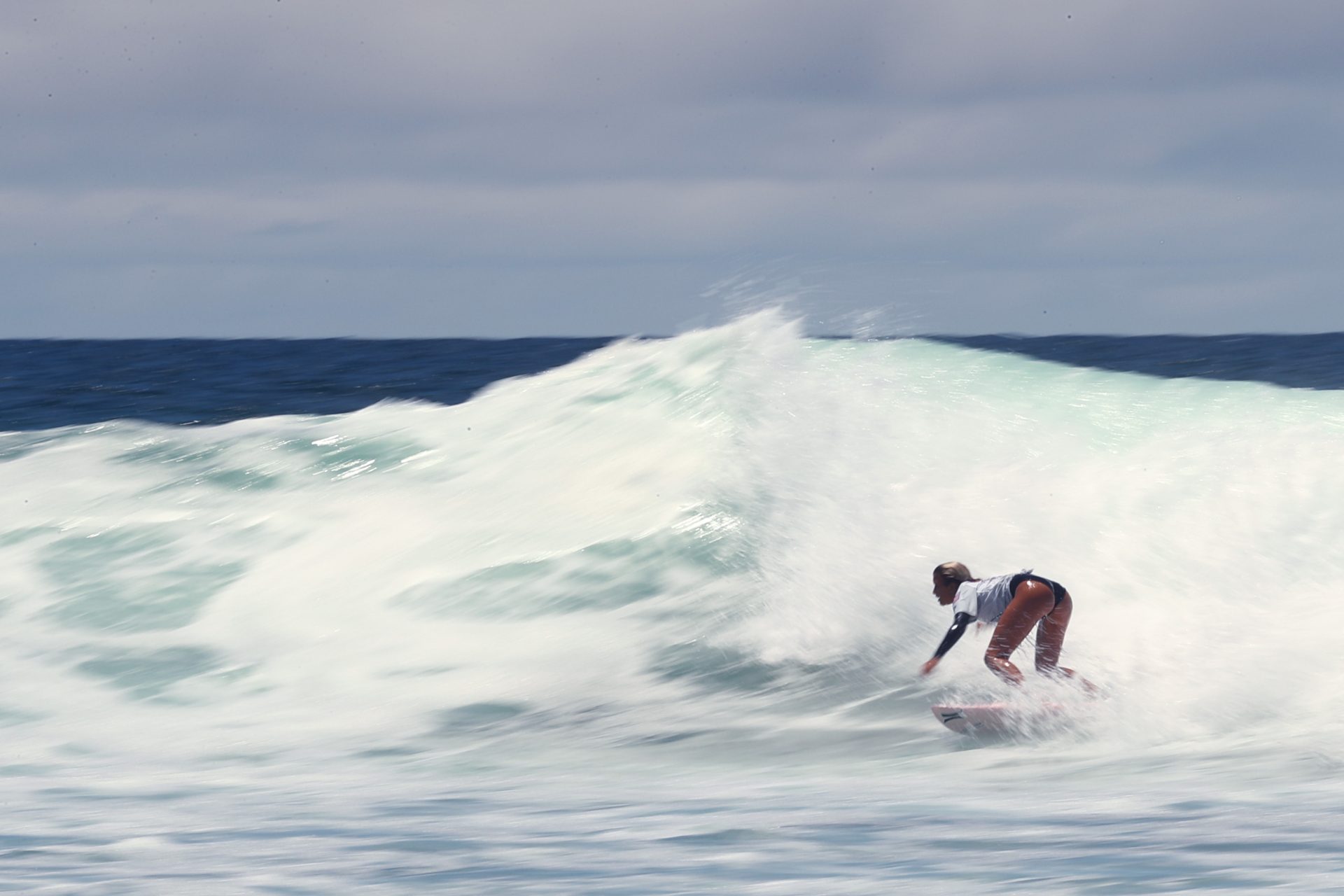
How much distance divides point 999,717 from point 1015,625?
537mm

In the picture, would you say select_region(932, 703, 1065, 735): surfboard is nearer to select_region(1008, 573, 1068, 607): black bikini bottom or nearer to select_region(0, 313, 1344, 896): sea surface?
select_region(0, 313, 1344, 896): sea surface

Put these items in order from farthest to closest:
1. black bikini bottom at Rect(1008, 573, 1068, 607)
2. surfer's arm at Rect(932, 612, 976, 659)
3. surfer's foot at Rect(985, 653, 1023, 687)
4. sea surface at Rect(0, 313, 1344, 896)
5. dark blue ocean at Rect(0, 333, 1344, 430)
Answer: dark blue ocean at Rect(0, 333, 1344, 430)
black bikini bottom at Rect(1008, 573, 1068, 607)
surfer's foot at Rect(985, 653, 1023, 687)
surfer's arm at Rect(932, 612, 976, 659)
sea surface at Rect(0, 313, 1344, 896)

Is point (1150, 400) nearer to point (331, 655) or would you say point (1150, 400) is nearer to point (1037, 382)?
point (1037, 382)

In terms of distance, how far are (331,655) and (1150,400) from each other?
33.1 feet

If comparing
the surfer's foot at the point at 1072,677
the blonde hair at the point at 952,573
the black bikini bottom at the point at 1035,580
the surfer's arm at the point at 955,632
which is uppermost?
the blonde hair at the point at 952,573

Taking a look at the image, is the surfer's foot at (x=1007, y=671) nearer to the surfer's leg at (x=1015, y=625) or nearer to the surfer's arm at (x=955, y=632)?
the surfer's leg at (x=1015, y=625)

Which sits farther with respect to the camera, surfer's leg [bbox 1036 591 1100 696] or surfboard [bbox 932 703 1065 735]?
surfer's leg [bbox 1036 591 1100 696]

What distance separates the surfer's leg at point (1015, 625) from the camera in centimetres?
822

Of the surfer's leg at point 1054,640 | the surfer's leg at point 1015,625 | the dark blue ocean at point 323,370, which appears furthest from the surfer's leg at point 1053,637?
the dark blue ocean at point 323,370

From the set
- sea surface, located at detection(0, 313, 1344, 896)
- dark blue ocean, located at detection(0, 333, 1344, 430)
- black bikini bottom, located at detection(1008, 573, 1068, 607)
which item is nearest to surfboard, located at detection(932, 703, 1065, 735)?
sea surface, located at detection(0, 313, 1344, 896)

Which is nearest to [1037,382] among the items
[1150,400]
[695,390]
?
[1150,400]

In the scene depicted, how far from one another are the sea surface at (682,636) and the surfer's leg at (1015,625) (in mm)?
202

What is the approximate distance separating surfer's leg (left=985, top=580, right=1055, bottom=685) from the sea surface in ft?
0.66

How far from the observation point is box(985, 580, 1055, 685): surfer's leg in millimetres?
8219
